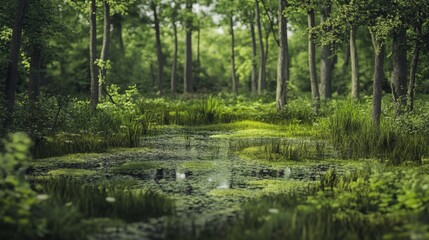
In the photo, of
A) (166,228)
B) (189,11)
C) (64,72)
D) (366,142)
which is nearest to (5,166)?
(166,228)

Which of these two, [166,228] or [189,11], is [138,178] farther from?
[189,11]

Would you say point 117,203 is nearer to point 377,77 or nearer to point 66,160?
point 66,160

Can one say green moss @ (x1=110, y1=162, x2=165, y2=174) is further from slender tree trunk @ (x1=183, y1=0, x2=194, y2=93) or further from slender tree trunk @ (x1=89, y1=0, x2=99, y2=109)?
slender tree trunk @ (x1=183, y1=0, x2=194, y2=93)

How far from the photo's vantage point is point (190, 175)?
26.3ft

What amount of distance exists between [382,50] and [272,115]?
612cm

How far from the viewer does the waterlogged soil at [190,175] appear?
5.32 m

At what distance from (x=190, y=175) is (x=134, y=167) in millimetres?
1237

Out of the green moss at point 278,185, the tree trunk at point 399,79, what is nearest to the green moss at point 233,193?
the green moss at point 278,185

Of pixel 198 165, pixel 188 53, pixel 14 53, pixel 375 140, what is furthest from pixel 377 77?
pixel 188 53

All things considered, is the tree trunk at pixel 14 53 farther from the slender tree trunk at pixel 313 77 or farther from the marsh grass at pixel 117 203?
the slender tree trunk at pixel 313 77

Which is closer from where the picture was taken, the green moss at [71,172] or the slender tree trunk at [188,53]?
the green moss at [71,172]

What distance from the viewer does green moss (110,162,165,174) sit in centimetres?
841

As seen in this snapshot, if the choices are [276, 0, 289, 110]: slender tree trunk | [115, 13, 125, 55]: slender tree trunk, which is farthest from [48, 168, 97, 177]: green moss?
[115, 13, 125, 55]: slender tree trunk

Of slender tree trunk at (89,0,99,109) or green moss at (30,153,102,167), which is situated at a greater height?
slender tree trunk at (89,0,99,109)
